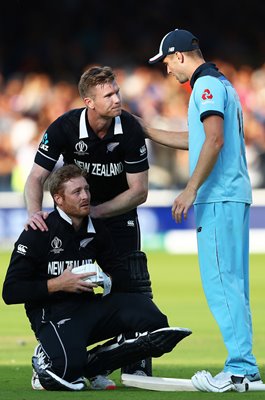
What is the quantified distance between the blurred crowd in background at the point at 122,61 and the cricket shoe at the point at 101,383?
12618mm

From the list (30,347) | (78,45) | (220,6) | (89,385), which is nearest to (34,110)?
(78,45)

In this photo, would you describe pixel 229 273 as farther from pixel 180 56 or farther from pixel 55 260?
pixel 180 56

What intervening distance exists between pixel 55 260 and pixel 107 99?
1.07 metres

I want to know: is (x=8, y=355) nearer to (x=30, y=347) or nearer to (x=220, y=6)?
(x=30, y=347)

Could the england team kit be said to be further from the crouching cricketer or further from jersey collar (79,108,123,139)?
jersey collar (79,108,123,139)

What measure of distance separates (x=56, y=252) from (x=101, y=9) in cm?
1939

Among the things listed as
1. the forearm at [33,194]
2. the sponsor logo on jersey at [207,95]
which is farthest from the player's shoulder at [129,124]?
the sponsor logo on jersey at [207,95]

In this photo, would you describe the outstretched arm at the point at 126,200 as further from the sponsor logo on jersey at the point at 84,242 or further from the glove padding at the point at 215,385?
the glove padding at the point at 215,385

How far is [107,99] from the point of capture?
7406mm

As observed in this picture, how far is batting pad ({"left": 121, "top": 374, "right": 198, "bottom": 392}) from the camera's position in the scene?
7000 millimetres

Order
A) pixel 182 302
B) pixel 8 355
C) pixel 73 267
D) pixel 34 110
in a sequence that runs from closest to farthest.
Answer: pixel 73 267 < pixel 8 355 < pixel 182 302 < pixel 34 110

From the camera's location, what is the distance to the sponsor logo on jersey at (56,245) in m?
7.20

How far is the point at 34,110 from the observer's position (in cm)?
2153

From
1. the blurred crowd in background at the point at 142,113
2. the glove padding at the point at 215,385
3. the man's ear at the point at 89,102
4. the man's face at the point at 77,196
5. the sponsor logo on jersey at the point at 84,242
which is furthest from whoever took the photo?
the blurred crowd in background at the point at 142,113
